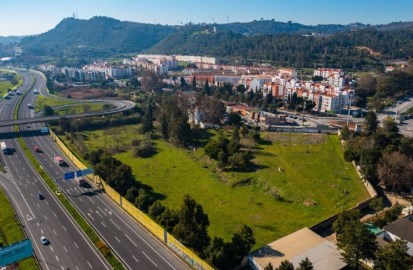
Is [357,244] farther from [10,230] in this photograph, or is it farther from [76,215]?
[10,230]

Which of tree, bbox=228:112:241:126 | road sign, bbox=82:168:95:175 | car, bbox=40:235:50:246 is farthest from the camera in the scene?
tree, bbox=228:112:241:126

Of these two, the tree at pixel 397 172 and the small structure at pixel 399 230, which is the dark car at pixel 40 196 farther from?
the tree at pixel 397 172

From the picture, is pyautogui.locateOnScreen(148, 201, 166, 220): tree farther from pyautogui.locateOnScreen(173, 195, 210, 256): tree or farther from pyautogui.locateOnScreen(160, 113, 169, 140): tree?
pyautogui.locateOnScreen(160, 113, 169, 140): tree

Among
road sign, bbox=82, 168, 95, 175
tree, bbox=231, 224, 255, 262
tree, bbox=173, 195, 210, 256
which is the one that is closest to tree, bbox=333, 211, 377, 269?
tree, bbox=231, 224, 255, 262

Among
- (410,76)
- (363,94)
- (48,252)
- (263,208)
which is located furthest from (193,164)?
(410,76)

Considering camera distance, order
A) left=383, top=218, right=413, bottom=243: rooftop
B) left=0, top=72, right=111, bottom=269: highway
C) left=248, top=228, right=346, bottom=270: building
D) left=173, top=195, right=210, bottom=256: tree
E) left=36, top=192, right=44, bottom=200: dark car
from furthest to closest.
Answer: left=36, top=192, right=44, bottom=200: dark car, left=383, top=218, right=413, bottom=243: rooftop, left=0, top=72, right=111, bottom=269: highway, left=173, top=195, right=210, bottom=256: tree, left=248, top=228, right=346, bottom=270: building

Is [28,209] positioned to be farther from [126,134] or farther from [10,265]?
[126,134]

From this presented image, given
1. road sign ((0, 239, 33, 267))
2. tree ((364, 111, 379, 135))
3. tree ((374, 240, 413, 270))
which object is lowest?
road sign ((0, 239, 33, 267))

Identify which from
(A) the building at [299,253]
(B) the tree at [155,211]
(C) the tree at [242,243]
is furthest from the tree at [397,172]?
(B) the tree at [155,211]
